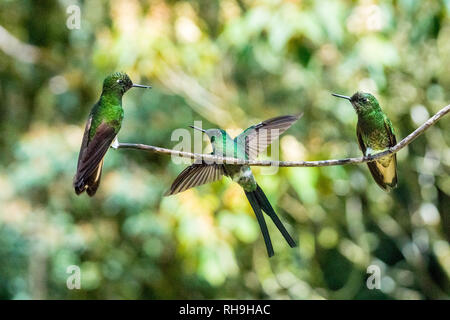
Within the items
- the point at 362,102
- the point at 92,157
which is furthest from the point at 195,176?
the point at 362,102

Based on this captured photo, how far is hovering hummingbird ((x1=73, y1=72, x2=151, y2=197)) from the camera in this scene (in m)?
1.11

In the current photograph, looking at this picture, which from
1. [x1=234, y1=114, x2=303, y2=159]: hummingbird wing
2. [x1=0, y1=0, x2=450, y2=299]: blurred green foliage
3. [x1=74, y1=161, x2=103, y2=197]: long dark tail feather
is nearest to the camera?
[x1=74, y1=161, x2=103, y2=197]: long dark tail feather

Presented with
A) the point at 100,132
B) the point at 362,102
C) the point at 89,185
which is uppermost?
the point at 362,102

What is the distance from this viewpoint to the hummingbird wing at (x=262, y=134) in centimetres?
144

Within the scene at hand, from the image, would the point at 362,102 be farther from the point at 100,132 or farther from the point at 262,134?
the point at 100,132

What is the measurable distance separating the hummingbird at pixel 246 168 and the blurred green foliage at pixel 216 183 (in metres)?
2.17

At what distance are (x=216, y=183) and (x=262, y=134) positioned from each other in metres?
2.78

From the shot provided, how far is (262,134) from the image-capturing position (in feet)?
5.13

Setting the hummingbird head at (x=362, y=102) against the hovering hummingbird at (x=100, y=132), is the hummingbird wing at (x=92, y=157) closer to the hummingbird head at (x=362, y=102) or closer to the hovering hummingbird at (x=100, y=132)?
the hovering hummingbird at (x=100, y=132)

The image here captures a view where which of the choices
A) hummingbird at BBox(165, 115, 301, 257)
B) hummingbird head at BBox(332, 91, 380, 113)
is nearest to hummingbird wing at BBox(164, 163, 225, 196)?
hummingbird at BBox(165, 115, 301, 257)

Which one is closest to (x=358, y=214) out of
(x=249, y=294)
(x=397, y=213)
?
(x=397, y=213)

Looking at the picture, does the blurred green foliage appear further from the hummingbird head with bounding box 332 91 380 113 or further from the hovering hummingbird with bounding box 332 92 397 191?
the hummingbird head with bounding box 332 91 380 113

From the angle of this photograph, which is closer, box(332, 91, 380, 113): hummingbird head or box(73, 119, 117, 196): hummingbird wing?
box(73, 119, 117, 196): hummingbird wing

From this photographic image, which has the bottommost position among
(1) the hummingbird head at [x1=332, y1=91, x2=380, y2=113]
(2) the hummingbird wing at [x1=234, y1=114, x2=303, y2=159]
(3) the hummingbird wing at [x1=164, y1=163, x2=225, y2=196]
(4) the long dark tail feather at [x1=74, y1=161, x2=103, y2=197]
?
A: (4) the long dark tail feather at [x1=74, y1=161, x2=103, y2=197]
